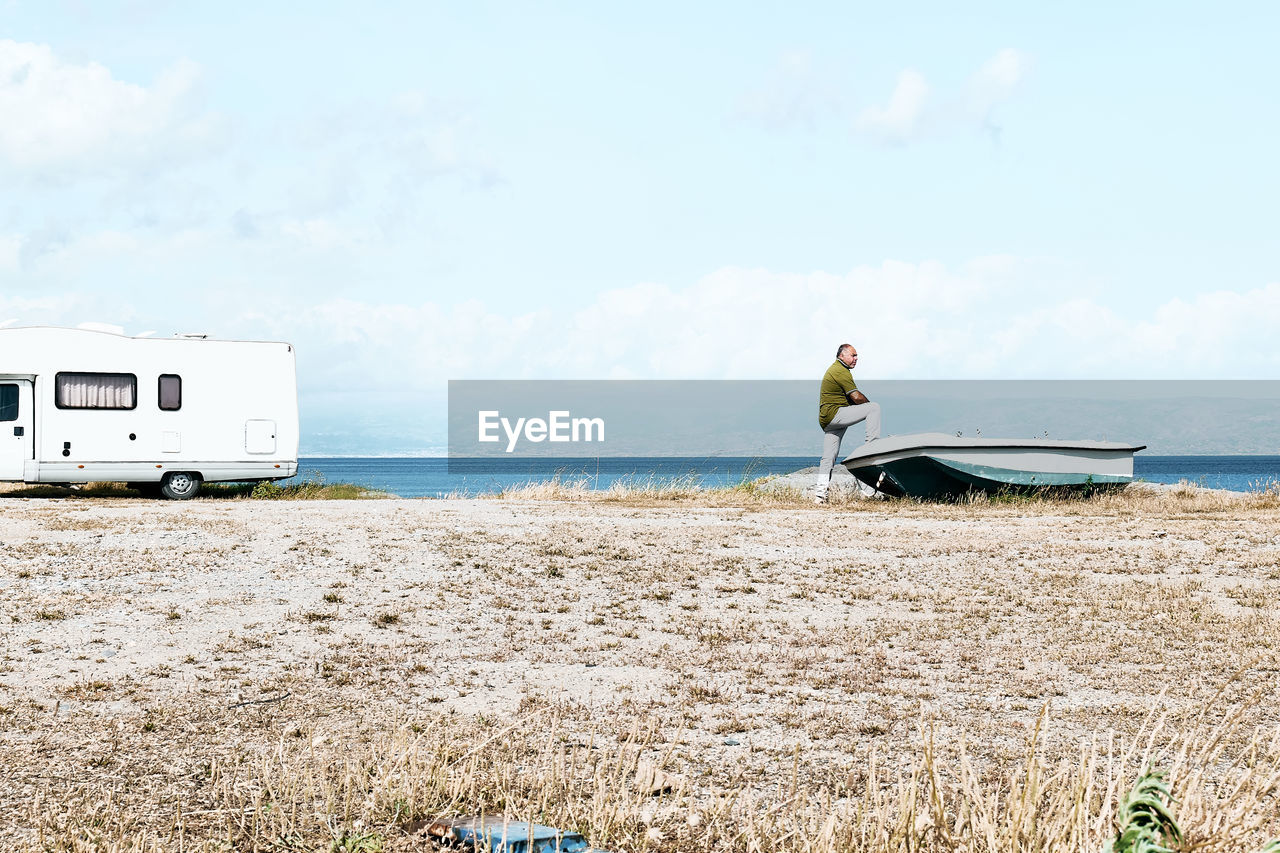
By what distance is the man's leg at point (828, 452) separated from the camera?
1603 centimetres

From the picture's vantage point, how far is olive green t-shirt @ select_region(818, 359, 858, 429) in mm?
15953

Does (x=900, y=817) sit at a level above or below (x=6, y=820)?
above

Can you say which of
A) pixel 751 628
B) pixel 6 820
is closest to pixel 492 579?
pixel 751 628

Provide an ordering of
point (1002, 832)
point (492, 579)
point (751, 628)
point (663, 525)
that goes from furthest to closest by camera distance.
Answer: point (663, 525) < point (492, 579) < point (751, 628) < point (1002, 832)

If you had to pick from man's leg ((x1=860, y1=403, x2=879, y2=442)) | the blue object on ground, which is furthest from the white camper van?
the blue object on ground

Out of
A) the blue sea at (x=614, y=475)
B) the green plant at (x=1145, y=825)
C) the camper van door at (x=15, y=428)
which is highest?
the camper van door at (x=15, y=428)

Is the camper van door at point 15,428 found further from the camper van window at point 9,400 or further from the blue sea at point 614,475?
the blue sea at point 614,475

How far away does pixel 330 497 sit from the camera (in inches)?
730

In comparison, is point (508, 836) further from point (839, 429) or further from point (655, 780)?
point (839, 429)

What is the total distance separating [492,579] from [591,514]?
5.38 meters

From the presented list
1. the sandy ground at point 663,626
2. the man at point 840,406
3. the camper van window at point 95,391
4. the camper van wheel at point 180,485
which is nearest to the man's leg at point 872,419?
the man at point 840,406

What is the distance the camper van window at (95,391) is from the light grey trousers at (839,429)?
11.2 m

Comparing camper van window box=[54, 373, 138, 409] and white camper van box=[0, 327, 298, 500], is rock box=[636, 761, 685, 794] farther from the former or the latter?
camper van window box=[54, 373, 138, 409]

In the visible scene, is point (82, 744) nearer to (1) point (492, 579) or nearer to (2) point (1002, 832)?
(2) point (1002, 832)
